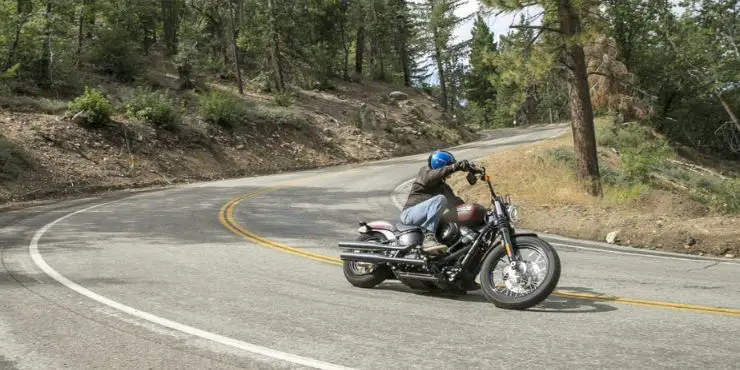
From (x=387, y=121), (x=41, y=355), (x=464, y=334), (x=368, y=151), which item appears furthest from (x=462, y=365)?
(x=387, y=121)

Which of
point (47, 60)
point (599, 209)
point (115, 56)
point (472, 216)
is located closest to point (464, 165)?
point (472, 216)

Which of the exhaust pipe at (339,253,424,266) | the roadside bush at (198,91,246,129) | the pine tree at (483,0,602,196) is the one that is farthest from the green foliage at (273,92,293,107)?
the exhaust pipe at (339,253,424,266)

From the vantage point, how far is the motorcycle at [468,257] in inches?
242

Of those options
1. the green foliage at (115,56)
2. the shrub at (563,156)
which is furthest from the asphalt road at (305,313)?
the green foliage at (115,56)

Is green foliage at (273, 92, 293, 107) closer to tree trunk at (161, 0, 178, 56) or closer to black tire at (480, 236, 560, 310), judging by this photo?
tree trunk at (161, 0, 178, 56)

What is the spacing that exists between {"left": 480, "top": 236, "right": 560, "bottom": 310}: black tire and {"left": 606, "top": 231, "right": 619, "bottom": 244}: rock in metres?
6.33

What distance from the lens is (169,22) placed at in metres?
50.6

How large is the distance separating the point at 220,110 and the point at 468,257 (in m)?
26.8

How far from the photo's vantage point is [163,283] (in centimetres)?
781

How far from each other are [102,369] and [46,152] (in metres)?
21.8

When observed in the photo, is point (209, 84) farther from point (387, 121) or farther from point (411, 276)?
point (411, 276)

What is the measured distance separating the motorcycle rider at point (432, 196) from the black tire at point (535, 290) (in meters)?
0.83

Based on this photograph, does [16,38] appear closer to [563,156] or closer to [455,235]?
[563,156]

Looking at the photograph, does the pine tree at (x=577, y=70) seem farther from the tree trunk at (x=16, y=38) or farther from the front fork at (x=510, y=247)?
the tree trunk at (x=16, y=38)
